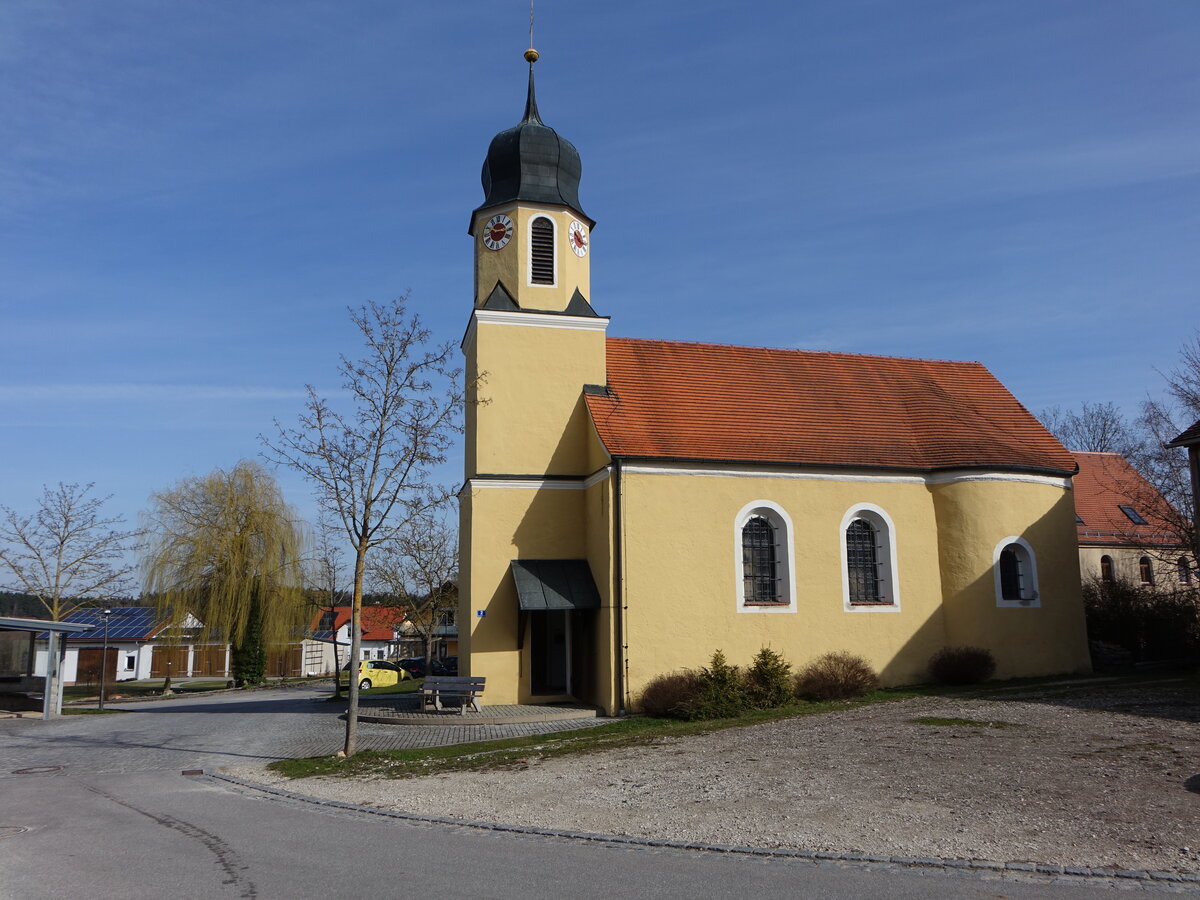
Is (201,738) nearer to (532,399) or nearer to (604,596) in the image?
(604,596)

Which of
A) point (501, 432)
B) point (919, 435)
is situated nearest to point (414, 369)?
point (501, 432)

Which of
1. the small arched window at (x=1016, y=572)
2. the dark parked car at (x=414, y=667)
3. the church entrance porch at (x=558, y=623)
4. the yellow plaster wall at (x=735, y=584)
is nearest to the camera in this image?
the yellow plaster wall at (x=735, y=584)

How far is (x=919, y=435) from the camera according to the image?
23609mm

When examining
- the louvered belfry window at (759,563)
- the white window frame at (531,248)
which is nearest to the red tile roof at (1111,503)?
the louvered belfry window at (759,563)

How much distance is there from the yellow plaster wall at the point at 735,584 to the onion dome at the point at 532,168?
8220mm

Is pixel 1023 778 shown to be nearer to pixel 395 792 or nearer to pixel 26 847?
pixel 395 792

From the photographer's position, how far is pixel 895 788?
10375 mm

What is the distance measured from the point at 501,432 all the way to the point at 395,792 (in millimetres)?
11403

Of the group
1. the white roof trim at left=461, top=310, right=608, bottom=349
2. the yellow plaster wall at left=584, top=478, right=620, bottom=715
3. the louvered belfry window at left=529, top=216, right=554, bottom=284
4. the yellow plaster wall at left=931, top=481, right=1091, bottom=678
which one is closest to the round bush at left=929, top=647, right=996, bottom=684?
the yellow plaster wall at left=931, top=481, right=1091, bottom=678

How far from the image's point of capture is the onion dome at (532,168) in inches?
928

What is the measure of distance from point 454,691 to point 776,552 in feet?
26.5

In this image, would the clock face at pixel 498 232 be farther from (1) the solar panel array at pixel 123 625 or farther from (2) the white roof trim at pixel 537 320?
(1) the solar panel array at pixel 123 625

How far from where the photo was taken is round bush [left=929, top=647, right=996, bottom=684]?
822 inches

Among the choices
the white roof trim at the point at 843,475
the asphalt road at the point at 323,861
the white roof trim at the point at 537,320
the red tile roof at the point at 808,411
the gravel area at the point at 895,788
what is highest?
the white roof trim at the point at 537,320
